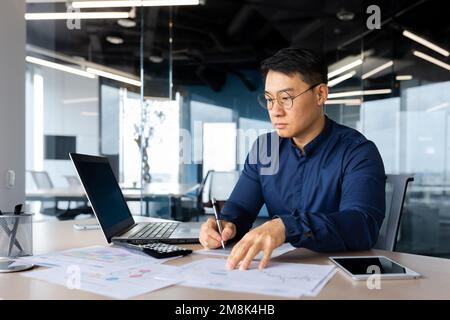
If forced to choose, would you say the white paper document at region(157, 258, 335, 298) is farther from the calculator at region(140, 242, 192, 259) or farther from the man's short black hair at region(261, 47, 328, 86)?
the man's short black hair at region(261, 47, 328, 86)

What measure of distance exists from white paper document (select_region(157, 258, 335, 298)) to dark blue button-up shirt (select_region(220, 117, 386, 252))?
12 centimetres

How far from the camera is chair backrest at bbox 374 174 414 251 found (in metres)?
1.58

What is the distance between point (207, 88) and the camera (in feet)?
24.3

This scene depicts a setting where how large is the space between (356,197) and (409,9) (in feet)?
14.5

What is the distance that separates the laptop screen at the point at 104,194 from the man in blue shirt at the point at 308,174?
0.32 m

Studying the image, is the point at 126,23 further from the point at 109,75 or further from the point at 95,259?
the point at 95,259

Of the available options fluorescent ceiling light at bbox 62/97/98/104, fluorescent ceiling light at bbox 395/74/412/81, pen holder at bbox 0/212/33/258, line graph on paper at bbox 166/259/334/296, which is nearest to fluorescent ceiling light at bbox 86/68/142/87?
fluorescent ceiling light at bbox 62/97/98/104

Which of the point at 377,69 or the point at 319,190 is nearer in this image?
the point at 319,190

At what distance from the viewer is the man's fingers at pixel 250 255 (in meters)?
1.02

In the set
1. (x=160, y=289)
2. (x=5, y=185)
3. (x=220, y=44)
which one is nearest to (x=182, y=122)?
(x=220, y=44)

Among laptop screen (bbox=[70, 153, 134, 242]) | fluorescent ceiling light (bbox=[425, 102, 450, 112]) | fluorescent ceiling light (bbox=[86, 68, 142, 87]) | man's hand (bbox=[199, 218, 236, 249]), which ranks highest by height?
fluorescent ceiling light (bbox=[86, 68, 142, 87])

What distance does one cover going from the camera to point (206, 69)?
306 inches

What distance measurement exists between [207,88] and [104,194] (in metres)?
6.06

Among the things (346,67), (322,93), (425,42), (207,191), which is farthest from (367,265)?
(346,67)
